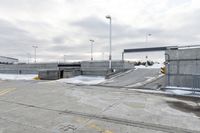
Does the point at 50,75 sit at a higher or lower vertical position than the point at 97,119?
higher

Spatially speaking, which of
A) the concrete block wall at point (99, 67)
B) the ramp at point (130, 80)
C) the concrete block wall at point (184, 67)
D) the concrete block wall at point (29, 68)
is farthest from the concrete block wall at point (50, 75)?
the concrete block wall at point (184, 67)

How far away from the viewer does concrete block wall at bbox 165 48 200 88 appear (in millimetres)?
10570

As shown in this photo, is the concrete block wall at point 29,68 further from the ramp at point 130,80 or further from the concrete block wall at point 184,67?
the concrete block wall at point 184,67

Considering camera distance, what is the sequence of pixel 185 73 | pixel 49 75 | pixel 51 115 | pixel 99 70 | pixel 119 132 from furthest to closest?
pixel 49 75 → pixel 99 70 → pixel 185 73 → pixel 51 115 → pixel 119 132

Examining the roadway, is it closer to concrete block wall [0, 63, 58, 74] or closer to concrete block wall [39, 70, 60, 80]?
concrete block wall [39, 70, 60, 80]

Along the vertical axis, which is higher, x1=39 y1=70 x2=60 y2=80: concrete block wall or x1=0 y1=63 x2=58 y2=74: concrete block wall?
x1=0 y1=63 x2=58 y2=74: concrete block wall

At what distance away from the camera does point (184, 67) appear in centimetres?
1104

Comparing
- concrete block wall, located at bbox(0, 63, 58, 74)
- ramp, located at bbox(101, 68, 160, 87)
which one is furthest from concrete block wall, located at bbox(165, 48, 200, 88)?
concrete block wall, located at bbox(0, 63, 58, 74)

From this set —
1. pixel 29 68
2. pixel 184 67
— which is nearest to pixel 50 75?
pixel 29 68

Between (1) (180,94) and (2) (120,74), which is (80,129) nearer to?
(1) (180,94)

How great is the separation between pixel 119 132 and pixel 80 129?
1078 millimetres

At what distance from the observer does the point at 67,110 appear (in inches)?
242

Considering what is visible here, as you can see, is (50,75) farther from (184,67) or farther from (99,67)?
(184,67)

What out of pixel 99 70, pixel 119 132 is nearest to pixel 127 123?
pixel 119 132
